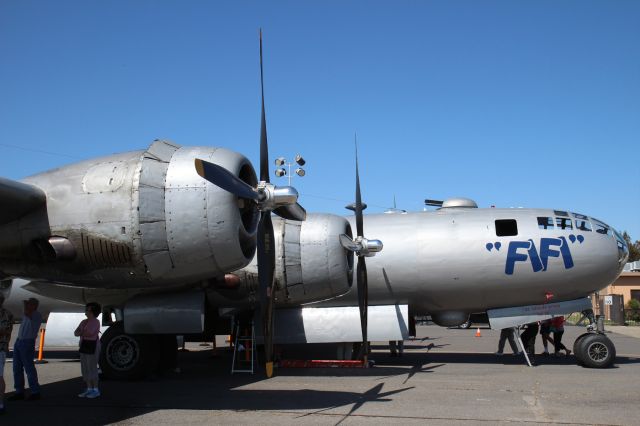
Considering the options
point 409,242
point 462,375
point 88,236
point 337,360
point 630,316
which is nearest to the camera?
point 88,236

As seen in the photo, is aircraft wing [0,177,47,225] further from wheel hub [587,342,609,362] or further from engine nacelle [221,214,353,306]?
wheel hub [587,342,609,362]

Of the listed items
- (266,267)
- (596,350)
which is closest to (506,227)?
(596,350)

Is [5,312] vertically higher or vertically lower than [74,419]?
higher

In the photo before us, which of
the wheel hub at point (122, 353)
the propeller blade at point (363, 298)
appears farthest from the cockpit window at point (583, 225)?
the wheel hub at point (122, 353)

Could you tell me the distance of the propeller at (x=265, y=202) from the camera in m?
8.50

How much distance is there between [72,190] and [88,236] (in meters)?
0.89

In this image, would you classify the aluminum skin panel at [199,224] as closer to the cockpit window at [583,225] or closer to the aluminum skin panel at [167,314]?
the aluminum skin panel at [167,314]

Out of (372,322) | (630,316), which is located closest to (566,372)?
(372,322)

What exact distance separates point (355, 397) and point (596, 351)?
23.7 feet

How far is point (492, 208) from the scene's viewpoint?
15.6 meters

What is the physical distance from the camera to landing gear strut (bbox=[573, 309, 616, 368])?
45.1 feet

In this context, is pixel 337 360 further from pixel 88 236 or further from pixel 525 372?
pixel 88 236

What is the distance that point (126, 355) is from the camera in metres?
11.8

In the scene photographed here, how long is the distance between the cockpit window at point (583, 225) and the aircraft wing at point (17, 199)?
12.1 m
